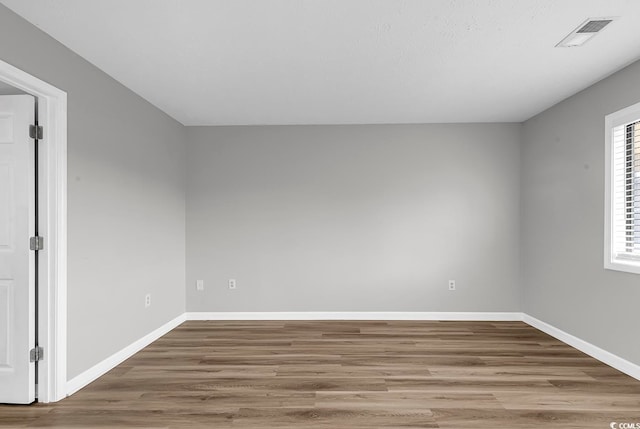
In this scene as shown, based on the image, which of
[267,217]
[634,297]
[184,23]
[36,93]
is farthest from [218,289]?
[634,297]

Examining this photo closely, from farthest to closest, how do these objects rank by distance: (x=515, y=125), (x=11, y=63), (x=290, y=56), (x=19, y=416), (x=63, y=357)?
(x=515, y=125)
(x=290, y=56)
(x=63, y=357)
(x=19, y=416)
(x=11, y=63)

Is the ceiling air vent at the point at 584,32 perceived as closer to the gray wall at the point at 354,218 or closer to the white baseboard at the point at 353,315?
the gray wall at the point at 354,218

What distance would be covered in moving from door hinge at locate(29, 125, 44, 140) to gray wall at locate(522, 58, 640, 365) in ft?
14.6

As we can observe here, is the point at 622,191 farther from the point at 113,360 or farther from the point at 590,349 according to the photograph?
the point at 113,360

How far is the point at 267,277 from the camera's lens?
532 centimetres

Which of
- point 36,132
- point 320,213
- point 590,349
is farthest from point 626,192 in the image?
point 36,132

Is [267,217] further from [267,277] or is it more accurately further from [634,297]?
[634,297]

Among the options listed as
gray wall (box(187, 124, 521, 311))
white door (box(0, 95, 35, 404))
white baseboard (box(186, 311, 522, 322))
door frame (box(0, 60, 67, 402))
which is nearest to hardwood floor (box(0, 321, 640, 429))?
door frame (box(0, 60, 67, 402))

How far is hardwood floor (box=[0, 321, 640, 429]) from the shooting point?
261 centimetres

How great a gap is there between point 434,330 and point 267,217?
2473mm

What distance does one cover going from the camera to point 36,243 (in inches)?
110

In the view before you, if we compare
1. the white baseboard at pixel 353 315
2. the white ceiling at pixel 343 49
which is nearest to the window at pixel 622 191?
the white ceiling at pixel 343 49

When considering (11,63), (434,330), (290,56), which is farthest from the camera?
(434,330)

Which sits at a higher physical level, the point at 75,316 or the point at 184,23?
the point at 184,23
